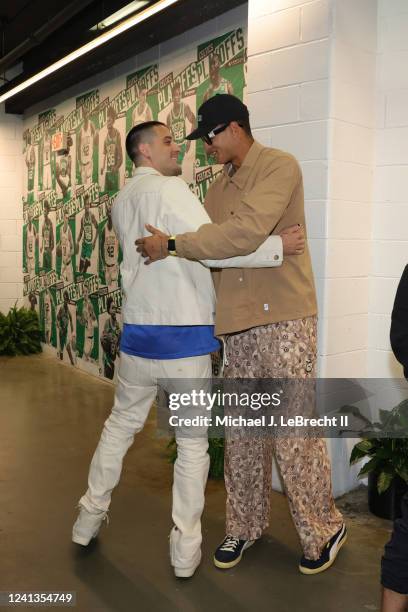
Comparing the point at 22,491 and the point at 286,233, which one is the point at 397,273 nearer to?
the point at 286,233

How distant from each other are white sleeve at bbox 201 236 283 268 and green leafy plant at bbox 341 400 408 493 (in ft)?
4.07

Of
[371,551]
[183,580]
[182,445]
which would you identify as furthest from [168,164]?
[371,551]

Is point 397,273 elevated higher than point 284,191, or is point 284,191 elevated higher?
point 284,191

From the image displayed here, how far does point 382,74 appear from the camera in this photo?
3568 mm

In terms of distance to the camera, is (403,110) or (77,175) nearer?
(403,110)

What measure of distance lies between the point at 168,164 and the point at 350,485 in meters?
1.97

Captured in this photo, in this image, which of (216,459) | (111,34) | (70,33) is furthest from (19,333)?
(216,459)

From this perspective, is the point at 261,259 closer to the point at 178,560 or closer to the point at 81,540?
the point at 178,560

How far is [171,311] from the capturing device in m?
2.72

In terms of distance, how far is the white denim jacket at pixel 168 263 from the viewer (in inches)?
106

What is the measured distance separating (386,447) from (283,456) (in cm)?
82

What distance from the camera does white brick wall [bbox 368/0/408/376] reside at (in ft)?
11.5

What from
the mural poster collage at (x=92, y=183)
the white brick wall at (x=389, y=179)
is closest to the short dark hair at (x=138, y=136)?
the white brick wall at (x=389, y=179)

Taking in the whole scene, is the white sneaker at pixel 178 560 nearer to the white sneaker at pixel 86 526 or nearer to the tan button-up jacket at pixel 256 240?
the white sneaker at pixel 86 526
